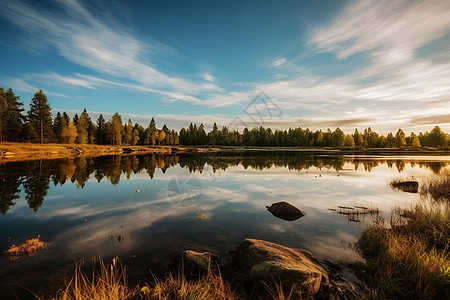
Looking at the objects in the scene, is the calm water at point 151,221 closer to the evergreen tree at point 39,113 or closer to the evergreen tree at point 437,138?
the evergreen tree at point 39,113

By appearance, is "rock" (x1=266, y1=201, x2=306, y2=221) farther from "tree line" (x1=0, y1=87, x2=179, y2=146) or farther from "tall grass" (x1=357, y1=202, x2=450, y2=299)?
"tree line" (x1=0, y1=87, x2=179, y2=146)

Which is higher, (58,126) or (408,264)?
(58,126)

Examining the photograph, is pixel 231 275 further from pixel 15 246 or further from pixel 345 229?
pixel 15 246

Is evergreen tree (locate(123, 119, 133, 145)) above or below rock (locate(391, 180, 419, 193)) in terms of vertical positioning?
above

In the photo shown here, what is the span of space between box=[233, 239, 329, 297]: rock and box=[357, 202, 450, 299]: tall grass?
5.36 feet

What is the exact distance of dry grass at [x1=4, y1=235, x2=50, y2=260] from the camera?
397 inches

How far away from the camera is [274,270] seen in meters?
7.43

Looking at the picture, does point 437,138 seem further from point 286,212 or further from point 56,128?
point 56,128

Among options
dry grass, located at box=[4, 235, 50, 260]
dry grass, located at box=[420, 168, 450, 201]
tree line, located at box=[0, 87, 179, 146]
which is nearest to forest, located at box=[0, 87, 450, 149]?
tree line, located at box=[0, 87, 179, 146]

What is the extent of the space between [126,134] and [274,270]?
144m

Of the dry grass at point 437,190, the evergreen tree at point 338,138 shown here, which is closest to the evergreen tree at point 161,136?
the evergreen tree at point 338,138

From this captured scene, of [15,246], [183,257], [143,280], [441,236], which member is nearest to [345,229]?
[441,236]

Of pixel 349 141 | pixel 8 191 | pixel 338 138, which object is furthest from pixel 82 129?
pixel 349 141

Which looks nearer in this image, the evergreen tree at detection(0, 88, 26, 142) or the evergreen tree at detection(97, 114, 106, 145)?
the evergreen tree at detection(0, 88, 26, 142)
